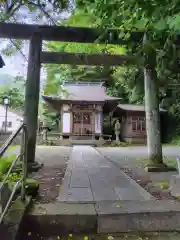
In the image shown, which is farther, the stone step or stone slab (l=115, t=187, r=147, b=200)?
stone slab (l=115, t=187, r=147, b=200)

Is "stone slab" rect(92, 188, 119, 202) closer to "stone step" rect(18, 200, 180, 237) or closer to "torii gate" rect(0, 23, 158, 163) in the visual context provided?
"stone step" rect(18, 200, 180, 237)

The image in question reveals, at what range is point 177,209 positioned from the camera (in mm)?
2176

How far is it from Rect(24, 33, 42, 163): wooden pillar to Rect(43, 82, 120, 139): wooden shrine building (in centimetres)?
1171

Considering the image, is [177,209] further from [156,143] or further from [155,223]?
[156,143]

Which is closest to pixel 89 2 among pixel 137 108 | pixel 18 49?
pixel 18 49

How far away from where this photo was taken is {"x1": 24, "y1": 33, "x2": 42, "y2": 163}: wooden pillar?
4.38 metres

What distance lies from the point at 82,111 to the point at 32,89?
13539mm

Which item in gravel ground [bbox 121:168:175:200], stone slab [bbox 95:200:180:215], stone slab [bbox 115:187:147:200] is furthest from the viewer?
gravel ground [bbox 121:168:175:200]

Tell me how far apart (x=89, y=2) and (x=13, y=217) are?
7.04 ft

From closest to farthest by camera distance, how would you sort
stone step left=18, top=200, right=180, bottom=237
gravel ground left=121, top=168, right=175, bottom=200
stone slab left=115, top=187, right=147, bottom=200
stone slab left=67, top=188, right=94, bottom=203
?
stone step left=18, top=200, right=180, bottom=237, stone slab left=67, top=188, right=94, bottom=203, stone slab left=115, top=187, right=147, bottom=200, gravel ground left=121, top=168, right=175, bottom=200

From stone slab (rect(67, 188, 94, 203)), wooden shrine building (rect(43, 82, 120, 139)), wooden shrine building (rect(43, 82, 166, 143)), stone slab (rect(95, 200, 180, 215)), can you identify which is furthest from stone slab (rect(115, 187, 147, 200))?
wooden shrine building (rect(43, 82, 120, 139))

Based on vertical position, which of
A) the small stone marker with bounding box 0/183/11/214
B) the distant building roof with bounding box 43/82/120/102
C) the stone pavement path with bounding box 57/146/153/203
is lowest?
the stone pavement path with bounding box 57/146/153/203

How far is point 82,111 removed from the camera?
18.0 m

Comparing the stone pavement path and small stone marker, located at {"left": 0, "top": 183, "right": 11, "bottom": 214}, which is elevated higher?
small stone marker, located at {"left": 0, "top": 183, "right": 11, "bottom": 214}
